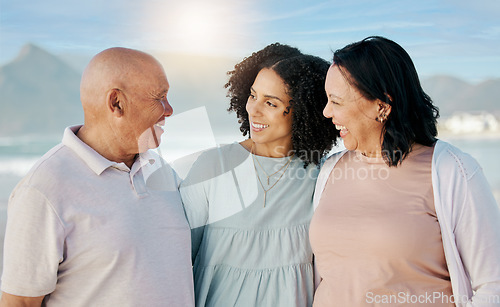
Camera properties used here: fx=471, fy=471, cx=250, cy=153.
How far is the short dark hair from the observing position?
5.99 feet

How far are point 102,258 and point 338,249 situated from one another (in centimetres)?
87

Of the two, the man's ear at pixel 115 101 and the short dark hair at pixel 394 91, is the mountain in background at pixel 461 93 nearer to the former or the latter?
the short dark hair at pixel 394 91

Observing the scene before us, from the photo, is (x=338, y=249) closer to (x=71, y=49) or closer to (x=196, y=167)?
(x=196, y=167)

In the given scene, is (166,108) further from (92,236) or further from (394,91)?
(394,91)

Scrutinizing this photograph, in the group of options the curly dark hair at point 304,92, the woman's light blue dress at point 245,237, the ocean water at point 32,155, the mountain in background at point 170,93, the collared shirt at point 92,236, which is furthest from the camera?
the mountain in background at point 170,93

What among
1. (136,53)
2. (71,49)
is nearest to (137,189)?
(136,53)

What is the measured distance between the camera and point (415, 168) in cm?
180

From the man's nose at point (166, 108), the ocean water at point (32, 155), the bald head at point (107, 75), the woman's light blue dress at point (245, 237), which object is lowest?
the ocean water at point (32, 155)

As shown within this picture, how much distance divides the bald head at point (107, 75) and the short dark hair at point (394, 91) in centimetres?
84

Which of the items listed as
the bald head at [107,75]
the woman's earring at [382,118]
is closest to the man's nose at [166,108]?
the bald head at [107,75]

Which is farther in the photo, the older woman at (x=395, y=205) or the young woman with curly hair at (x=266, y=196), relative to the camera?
the young woman with curly hair at (x=266, y=196)

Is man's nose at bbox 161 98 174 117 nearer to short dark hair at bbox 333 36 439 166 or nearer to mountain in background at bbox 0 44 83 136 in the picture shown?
short dark hair at bbox 333 36 439 166

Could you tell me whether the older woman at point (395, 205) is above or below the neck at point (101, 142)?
below

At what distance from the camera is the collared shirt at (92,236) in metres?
1.46
